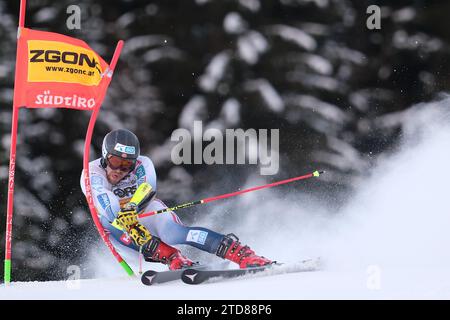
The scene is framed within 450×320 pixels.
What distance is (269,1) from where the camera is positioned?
20.9ft

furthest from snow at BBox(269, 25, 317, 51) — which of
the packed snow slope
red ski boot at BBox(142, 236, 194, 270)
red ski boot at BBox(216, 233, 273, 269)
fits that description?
red ski boot at BBox(142, 236, 194, 270)

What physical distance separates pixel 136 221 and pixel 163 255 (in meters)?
0.26

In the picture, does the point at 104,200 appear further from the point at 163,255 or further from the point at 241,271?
the point at 241,271

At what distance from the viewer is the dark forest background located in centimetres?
620

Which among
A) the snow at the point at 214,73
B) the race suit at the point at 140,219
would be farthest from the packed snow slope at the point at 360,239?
the snow at the point at 214,73

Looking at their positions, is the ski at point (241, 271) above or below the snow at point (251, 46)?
below

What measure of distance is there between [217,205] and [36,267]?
89.0 inches

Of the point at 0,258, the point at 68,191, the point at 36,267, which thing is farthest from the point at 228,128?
the point at 0,258

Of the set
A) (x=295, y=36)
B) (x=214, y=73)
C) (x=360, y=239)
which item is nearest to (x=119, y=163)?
(x=360, y=239)

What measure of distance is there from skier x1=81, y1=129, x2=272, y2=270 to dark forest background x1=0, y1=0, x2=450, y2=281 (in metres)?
1.60

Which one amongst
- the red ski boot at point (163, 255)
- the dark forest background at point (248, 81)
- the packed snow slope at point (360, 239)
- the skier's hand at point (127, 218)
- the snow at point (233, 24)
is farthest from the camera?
the snow at point (233, 24)

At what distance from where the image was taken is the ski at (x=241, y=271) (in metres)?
4.12

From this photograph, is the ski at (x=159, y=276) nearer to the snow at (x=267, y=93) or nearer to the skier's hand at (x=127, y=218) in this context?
the skier's hand at (x=127, y=218)

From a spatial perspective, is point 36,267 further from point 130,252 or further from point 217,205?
point 130,252
